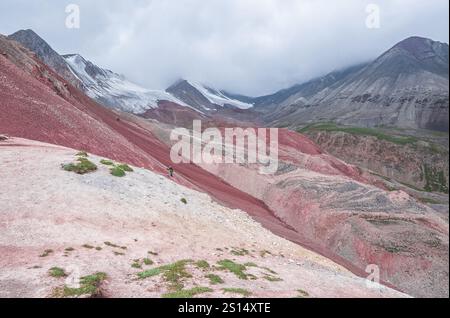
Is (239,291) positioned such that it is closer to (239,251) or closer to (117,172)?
(239,251)

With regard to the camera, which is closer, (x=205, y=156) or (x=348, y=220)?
(x=348, y=220)

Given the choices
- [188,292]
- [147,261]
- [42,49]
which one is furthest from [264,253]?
[42,49]

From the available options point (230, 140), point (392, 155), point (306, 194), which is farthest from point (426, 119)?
point (306, 194)

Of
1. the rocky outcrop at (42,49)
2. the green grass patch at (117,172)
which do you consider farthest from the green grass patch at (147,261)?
the rocky outcrop at (42,49)

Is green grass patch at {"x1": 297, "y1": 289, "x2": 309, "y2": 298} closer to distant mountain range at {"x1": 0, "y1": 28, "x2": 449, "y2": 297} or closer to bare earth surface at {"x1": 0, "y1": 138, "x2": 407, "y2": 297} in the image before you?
bare earth surface at {"x1": 0, "y1": 138, "x2": 407, "y2": 297}

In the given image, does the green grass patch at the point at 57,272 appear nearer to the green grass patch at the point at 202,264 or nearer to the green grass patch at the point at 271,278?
the green grass patch at the point at 202,264
